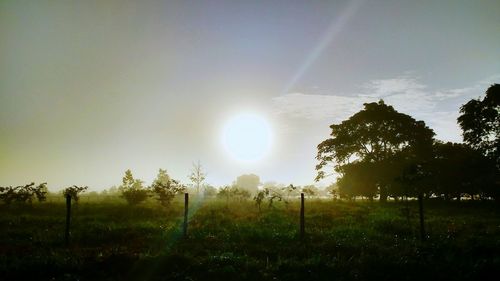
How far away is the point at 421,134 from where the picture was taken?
48.7 m

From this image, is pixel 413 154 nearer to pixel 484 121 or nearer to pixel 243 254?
pixel 484 121

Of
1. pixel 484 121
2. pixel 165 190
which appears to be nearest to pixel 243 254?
pixel 165 190

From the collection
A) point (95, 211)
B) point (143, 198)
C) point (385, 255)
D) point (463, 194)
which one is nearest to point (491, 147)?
point (463, 194)

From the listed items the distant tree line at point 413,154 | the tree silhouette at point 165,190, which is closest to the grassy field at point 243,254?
the tree silhouette at point 165,190

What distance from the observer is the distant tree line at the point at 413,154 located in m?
39.4

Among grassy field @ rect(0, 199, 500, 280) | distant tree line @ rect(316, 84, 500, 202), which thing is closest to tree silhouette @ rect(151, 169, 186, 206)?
grassy field @ rect(0, 199, 500, 280)

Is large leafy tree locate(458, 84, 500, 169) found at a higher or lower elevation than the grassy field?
higher

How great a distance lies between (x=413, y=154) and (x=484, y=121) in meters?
10.1

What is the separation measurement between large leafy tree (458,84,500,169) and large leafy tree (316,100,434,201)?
6.62 metres

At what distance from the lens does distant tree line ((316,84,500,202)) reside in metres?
39.4

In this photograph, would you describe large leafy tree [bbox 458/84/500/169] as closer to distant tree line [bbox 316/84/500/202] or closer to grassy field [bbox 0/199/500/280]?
distant tree line [bbox 316/84/500/202]

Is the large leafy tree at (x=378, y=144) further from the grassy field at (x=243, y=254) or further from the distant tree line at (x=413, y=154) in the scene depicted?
the grassy field at (x=243, y=254)

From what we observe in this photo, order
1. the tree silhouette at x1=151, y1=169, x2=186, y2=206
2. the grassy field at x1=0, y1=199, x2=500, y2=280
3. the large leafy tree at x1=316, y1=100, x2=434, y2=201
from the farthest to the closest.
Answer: the large leafy tree at x1=316, y1=100, x2=434, y2=201, the tree silhouette at x1=151, y1=169, x2=186, y2=206, the grassy field at x1=0, y1=199, x2=500, y2=280

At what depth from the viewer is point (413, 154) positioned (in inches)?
1879
